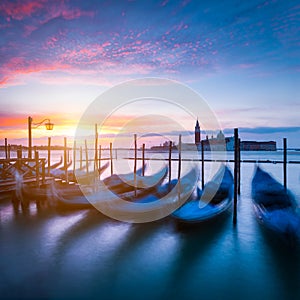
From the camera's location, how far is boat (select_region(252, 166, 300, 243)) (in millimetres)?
4758

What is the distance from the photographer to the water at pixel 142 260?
355 centimetres

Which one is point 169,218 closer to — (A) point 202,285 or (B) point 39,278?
(A) point 202,285

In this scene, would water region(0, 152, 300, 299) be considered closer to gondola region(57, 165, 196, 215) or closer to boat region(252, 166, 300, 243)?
boat region(252, 166, 300, 243)

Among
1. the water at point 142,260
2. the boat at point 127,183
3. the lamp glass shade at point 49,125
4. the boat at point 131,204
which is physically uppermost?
the lamp glass shade at point 49,125

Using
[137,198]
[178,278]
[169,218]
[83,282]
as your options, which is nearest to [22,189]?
[137,198]

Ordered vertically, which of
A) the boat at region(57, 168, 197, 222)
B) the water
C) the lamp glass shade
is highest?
the lamp glass shade

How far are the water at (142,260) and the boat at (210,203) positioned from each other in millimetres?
287

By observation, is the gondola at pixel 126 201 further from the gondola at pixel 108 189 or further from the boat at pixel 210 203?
the boat at pixel 210 203

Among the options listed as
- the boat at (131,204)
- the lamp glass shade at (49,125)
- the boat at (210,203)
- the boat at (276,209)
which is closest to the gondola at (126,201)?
the boat at (131,204)

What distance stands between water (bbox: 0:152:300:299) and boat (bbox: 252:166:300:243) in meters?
0.26

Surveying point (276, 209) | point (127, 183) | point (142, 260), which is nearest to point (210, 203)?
point (276, 209)

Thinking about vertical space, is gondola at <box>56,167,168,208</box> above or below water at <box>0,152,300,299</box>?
above

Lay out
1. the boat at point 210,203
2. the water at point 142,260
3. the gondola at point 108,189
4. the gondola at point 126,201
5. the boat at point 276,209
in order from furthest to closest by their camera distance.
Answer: the gondola at point 108,189 → the gondola at point 126,201 → the boat at point 210,203 → the boat at point 276,209 → the water at point 142,260

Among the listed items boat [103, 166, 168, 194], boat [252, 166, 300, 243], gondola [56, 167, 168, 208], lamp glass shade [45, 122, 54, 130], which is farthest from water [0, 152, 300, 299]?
lamp glass shade [45, 122, 54, 130]
